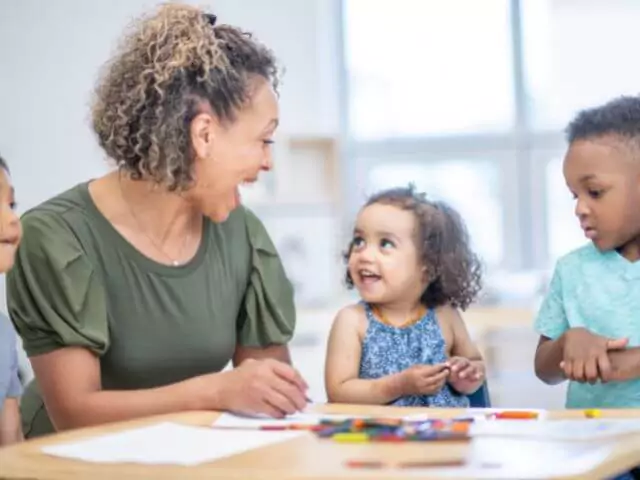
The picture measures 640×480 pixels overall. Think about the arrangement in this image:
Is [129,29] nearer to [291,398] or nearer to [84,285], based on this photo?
[84,285]

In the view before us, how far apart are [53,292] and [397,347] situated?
59 cm

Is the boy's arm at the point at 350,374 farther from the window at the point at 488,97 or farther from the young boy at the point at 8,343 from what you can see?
the window at the point at 488,97

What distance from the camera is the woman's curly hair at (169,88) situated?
1.69 metres

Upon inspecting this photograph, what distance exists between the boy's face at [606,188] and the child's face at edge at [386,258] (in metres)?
0.33

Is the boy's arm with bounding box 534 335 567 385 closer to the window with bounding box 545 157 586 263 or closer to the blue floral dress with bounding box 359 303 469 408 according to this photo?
the blue floral dress with bounding box 359 303 469 408

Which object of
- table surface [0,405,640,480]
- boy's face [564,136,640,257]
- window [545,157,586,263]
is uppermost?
boy's face [564,136,640,257]

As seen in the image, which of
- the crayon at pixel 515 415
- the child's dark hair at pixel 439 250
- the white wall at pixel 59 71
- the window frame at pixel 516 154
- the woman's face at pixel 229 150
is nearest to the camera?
the crayon at pixel 515 415

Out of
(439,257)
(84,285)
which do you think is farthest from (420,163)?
(84,285)

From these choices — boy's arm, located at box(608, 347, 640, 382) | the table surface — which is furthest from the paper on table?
boy's arm, located at box(608, 347, 640, 382)

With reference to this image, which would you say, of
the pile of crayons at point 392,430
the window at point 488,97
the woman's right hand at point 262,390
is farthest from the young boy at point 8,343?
the window at point 488,97

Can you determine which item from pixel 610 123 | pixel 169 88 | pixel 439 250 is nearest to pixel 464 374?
pixel 439 250

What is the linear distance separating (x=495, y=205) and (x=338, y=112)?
74cm

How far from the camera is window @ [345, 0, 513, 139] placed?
177 inches

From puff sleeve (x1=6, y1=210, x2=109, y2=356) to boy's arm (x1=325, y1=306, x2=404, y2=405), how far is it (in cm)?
40
